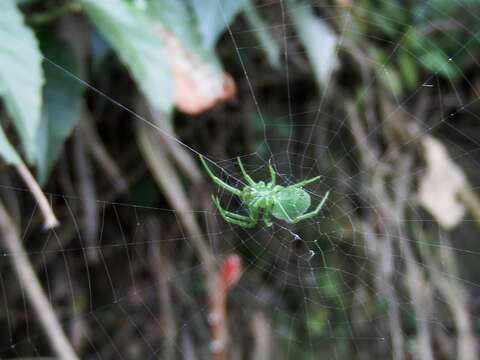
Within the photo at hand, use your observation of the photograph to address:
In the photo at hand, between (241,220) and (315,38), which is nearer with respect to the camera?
(315,38)

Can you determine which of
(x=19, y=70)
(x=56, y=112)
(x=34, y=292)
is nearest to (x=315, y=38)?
(x=56, y=112)

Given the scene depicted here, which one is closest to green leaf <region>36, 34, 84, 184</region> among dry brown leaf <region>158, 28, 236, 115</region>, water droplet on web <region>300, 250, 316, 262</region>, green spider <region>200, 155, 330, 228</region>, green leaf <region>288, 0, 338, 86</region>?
dry brown leaf <region>158, 28, 236, 115</region>

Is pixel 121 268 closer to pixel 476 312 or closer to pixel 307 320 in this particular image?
pixel 307 320

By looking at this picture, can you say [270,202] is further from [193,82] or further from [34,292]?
[34,292]

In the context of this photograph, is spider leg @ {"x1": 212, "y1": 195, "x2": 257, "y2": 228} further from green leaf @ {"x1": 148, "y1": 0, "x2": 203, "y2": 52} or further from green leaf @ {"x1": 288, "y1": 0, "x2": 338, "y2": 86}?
green leaf @ {"x1": 148, "y1": 0, "x2": 203, "y2": 52}

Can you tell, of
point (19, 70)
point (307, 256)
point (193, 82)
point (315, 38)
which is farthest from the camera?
point (307, 256)

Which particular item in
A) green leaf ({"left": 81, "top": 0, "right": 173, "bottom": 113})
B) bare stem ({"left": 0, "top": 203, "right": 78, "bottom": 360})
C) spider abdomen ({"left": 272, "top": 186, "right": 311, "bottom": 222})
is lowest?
bare stem ({"left": 0, "top": 203, "right": 78, "bottom": 360})

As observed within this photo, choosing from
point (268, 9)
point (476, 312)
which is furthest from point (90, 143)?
point (476, 312)
